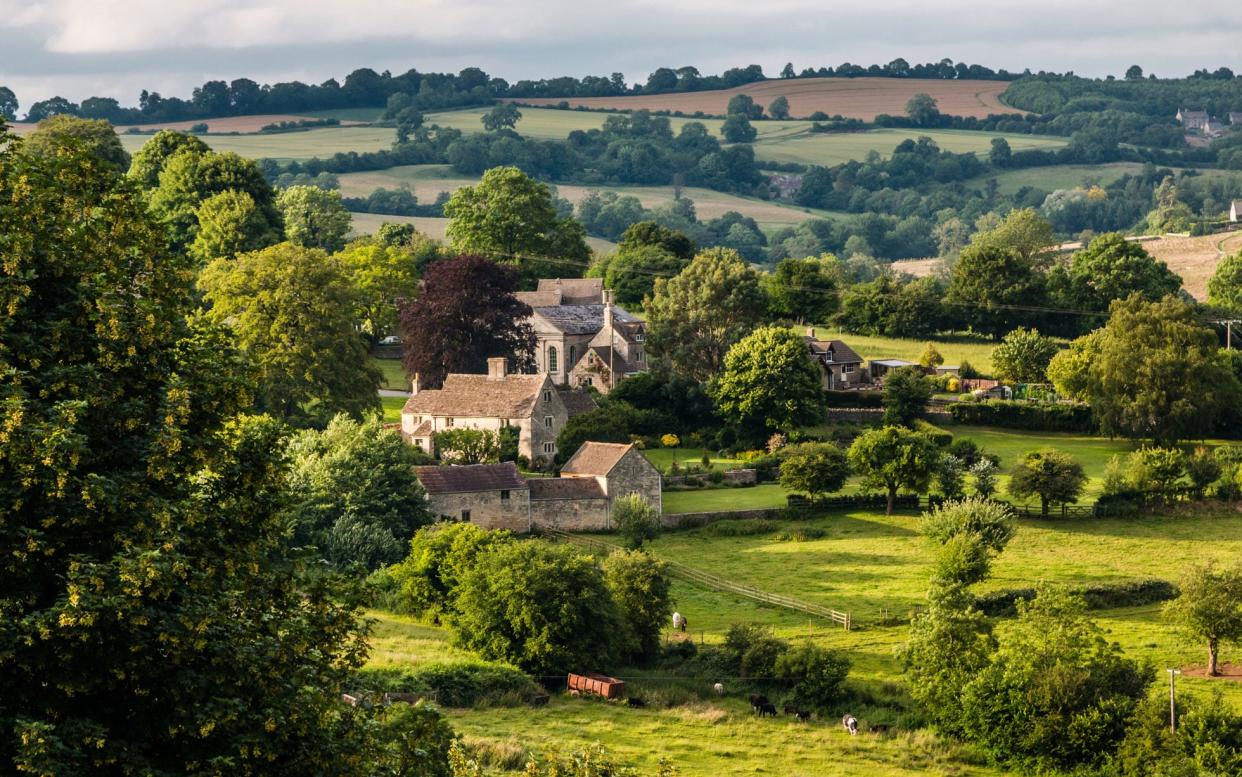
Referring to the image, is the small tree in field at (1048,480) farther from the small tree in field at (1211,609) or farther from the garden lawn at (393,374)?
the garden lawn at (393,374)

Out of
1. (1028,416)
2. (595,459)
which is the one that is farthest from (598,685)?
(1028,416)

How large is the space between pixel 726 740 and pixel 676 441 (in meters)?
38.7

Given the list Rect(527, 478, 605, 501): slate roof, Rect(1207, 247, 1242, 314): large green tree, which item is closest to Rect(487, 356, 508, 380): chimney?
Rect(527, 478, 605, 501): slate roof

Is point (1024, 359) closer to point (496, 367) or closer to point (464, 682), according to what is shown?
→ point (496, 367)

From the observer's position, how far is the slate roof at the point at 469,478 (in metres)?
66.9

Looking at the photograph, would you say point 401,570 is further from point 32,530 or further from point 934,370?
point 934,370

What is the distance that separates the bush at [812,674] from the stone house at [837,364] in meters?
43.7

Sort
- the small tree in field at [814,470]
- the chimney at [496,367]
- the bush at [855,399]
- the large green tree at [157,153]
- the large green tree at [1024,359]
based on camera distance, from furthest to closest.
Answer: the large green tree at [157,153] → the large green tree at [1024,359] → the bush at [855,399] → the chimney at [496,367] → the small tree in field at [814,470]

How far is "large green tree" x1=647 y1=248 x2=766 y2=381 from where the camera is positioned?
302 feet

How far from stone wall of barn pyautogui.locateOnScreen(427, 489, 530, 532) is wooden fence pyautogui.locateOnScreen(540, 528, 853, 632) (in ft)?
5.82

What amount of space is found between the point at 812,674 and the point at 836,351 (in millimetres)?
47469

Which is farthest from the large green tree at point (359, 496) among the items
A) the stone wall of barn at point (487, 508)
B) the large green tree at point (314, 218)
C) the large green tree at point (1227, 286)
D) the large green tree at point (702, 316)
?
the large green tree at point (1227, 286)

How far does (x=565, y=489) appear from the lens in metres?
68.6

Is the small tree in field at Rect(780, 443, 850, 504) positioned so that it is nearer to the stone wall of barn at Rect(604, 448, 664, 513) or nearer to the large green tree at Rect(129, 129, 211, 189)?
the stone wall of barn at Rect(604, 448, 664, 513)
